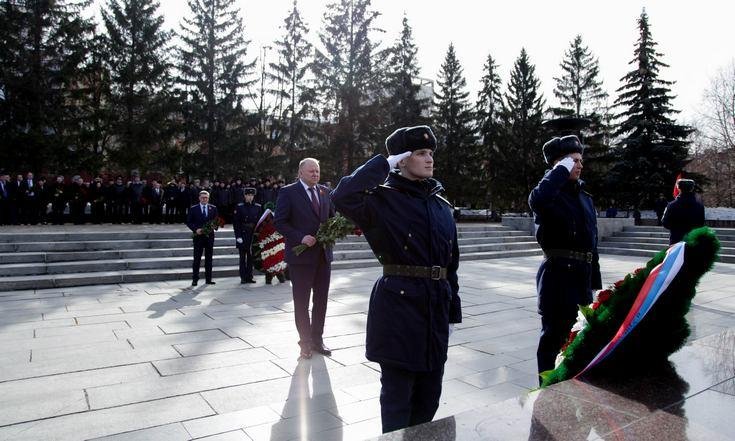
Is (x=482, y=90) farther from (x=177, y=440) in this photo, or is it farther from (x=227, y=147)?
(x=177, y=440)

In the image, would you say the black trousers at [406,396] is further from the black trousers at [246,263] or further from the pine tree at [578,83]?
the pine tree at [578,83]

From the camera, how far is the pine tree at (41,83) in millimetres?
24109

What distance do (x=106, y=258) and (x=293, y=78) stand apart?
24.2 metres

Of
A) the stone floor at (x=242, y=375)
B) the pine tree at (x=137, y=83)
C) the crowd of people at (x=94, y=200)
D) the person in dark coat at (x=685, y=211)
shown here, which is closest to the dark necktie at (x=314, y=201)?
the stone floor at (x=242, y=375)

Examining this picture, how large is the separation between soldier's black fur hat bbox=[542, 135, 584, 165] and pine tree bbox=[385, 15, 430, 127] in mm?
29197

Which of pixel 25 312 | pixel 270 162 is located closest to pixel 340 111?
pixel 270 162

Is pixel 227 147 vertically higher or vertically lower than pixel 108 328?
higher

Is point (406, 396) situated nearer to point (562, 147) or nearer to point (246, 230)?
point (562, 147)

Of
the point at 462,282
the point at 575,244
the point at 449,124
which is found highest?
the point at 449,124

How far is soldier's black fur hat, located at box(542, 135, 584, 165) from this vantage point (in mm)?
3734

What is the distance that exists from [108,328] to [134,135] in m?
24.2

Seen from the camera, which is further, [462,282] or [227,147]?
[227,147]

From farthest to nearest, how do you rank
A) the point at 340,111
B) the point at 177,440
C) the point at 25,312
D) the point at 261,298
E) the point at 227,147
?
the point at 340,111 < the point at 227,147 < the point at 261,298 < the point at 25,312 < the point at 177,440

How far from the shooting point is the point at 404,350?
2.54 metres
